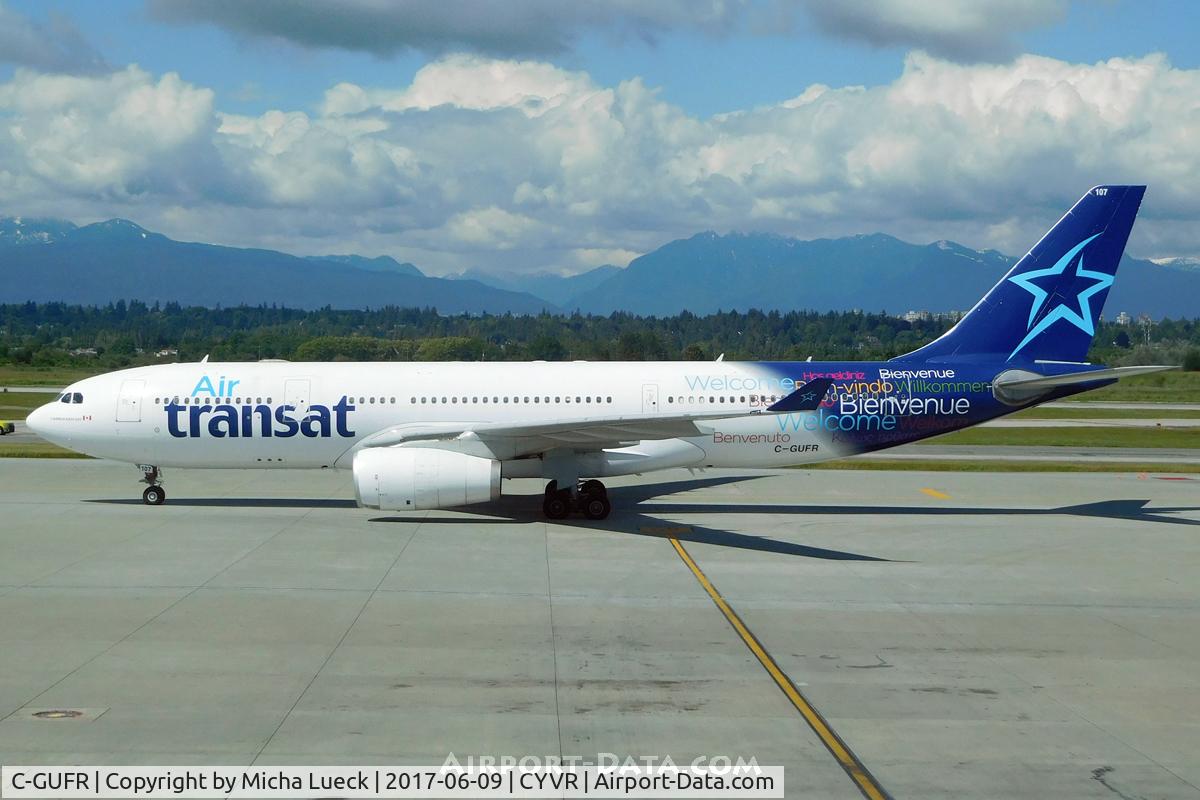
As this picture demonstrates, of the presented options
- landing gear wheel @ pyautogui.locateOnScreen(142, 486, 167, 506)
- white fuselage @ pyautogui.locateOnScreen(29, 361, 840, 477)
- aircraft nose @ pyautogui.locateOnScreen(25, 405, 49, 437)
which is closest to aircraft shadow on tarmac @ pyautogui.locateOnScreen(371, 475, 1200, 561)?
white fuselage @ pyautogui.locateOnScreen(29, 361, 840, 477)

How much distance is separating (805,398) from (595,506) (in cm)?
549

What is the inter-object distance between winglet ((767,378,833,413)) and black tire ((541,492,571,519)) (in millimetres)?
5333

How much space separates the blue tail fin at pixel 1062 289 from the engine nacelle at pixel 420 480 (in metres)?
11.5

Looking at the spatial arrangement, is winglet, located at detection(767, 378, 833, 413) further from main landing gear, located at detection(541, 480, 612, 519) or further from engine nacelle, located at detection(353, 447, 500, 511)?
engine nacelle, located at detection(353, 447, 500, 511)

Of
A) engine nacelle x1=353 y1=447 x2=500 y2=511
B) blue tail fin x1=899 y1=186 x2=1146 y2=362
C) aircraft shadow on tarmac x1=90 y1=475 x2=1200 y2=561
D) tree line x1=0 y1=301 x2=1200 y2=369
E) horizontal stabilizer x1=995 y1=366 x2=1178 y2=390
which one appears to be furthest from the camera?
tree line x1=0 y1=301 x2=1200 y2=369

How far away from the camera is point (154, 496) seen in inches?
996

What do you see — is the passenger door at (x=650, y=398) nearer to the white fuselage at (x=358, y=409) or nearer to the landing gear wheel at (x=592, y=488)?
the white fuselage at (x=358, y=409)

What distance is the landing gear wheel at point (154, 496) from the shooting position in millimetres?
25203

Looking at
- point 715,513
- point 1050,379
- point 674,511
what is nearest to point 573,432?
point 674,511

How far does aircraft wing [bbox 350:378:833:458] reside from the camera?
2172cm

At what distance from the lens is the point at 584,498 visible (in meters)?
24.3

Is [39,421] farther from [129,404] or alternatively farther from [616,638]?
[616,638]

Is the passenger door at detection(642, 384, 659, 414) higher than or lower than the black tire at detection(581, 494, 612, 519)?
higher

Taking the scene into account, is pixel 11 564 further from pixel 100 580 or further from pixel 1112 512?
pixel 1112 512
